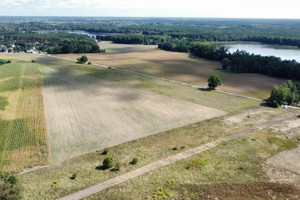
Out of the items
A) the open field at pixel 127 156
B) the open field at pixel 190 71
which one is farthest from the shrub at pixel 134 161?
the open field at pixel 190 71

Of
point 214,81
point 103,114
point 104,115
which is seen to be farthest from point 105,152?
point 214,81

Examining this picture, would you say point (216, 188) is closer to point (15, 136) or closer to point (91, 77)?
point (15, 136)

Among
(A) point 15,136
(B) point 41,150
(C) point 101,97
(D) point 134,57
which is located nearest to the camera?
(B) point 41,150

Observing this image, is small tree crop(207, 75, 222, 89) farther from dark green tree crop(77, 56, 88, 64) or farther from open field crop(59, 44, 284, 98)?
dark green tree crop(77, 56, 88, 64)

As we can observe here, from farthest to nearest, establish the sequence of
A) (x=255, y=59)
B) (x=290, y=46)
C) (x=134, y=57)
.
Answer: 1. (x=290, y=46)
2. (x=134, y=57)
3. (x=255, y=59)

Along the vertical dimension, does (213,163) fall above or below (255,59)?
below

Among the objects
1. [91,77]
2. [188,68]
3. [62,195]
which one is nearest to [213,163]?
[62,195]

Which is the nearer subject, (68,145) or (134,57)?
(68,145)
